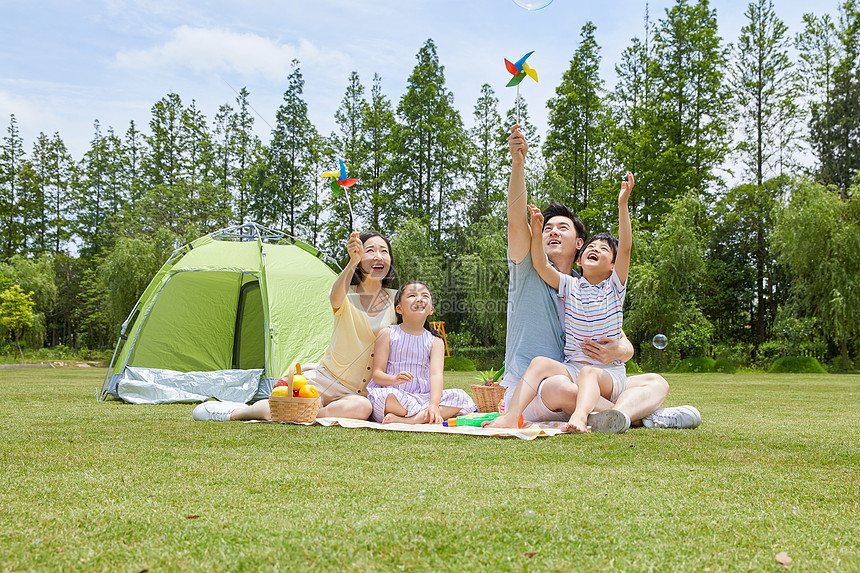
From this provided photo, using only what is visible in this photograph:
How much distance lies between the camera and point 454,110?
74.5 ft

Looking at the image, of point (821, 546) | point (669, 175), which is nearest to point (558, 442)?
point (821, 546)

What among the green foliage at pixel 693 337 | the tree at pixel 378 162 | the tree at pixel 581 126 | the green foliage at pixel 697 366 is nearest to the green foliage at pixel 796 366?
the green foliage at pixel 697 366

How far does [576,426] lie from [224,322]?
580 cm

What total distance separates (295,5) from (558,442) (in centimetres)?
383

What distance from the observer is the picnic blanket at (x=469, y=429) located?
3.42 meters

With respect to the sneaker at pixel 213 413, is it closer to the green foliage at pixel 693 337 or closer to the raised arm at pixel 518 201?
the raised arm at pixel 518 201

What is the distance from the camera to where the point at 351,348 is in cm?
446

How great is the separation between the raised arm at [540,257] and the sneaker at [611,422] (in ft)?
2.92

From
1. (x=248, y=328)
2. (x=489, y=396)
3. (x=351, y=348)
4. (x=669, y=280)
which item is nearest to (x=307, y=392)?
(x=351, y=348)

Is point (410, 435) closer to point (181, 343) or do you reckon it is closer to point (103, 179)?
point (181, 343)

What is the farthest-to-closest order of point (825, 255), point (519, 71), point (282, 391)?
1. point (825, 255)
2. point (282, 391)
3. point (519, 71)

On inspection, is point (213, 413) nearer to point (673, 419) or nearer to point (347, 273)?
point (347, 273)

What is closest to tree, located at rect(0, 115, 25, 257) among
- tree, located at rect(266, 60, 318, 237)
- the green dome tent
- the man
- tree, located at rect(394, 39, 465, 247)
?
tree, located at rect(266, 60, 318, 237)

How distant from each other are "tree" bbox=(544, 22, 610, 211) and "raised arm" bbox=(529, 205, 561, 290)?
18.5 meters
